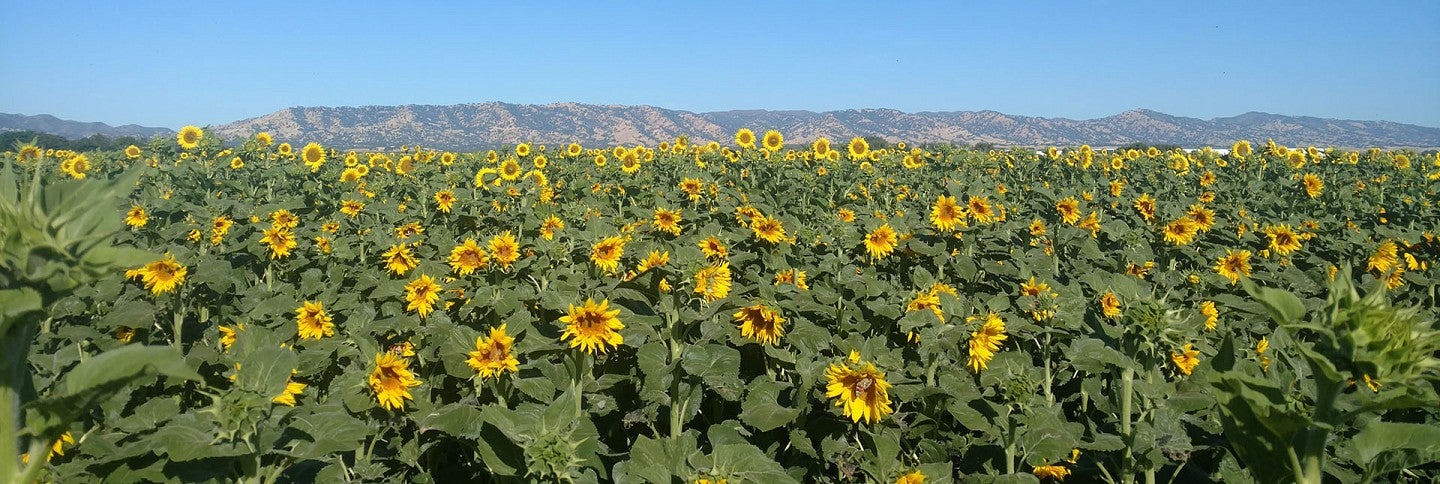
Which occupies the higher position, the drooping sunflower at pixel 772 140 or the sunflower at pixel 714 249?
the drooping sunflower at pixel 772 140

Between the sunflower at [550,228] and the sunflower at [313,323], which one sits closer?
the sunflower at [313,323]

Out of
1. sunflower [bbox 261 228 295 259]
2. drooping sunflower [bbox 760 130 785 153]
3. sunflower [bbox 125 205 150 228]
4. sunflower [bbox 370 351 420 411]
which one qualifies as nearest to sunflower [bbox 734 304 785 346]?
sunflower [bbox 370 351 420 411]

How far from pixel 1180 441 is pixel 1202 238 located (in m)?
5.55

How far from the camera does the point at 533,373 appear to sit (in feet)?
10.2

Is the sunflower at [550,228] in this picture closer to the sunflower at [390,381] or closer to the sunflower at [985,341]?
the sunflower at [390,381]

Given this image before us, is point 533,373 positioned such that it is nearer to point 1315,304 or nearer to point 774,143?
point 1315,304

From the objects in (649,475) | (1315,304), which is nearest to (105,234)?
(649,475)

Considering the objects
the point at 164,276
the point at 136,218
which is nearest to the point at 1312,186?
the point at 164,276

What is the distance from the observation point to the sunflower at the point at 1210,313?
4039mm

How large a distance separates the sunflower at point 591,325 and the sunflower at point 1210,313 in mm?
3166

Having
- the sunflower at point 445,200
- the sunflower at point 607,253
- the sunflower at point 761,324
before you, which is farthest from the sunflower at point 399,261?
the sunflower at point 445,200

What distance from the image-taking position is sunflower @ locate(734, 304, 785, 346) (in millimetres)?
3217

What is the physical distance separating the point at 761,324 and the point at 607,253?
1157 mm

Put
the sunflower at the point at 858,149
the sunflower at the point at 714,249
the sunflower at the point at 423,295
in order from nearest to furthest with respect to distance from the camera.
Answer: the sunflower at the point at 423,295 < the sunflower at the point at 714,249 < the sunflower at the point at 858,149
